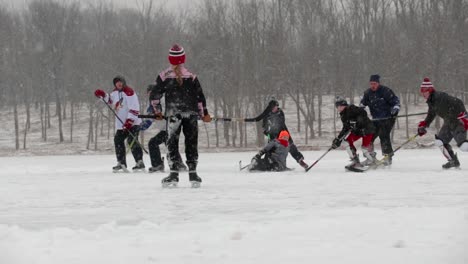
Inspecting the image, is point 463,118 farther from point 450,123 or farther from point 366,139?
point 366,139

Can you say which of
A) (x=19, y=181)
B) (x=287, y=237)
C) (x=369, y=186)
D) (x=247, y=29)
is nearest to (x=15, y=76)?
(x=247, y=29)

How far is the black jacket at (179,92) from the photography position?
27.3ft

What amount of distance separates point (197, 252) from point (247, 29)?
3593cm

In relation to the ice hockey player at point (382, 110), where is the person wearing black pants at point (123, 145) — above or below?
below

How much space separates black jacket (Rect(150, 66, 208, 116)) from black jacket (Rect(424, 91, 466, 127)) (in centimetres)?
531

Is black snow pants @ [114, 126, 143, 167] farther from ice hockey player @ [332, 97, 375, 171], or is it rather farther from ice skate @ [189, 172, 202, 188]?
ice skate @ [189, 172, 202, 188]

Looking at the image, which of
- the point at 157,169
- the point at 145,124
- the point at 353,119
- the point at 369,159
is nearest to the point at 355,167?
the point at 369,159

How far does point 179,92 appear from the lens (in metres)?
8.34

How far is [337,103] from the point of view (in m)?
11.9

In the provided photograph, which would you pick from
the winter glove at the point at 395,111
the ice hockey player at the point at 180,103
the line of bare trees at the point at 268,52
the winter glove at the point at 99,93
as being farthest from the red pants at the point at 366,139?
the line of bare trees at the point at 268,52

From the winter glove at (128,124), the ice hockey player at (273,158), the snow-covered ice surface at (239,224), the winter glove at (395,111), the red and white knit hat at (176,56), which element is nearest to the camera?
the snow-covered ice surface at (239,224)

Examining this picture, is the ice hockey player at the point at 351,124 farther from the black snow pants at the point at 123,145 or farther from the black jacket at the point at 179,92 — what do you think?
the black jacket at the point at 179,92

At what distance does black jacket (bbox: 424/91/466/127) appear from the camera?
37.6 ft

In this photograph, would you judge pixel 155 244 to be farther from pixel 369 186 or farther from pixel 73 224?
pixel 369 186
